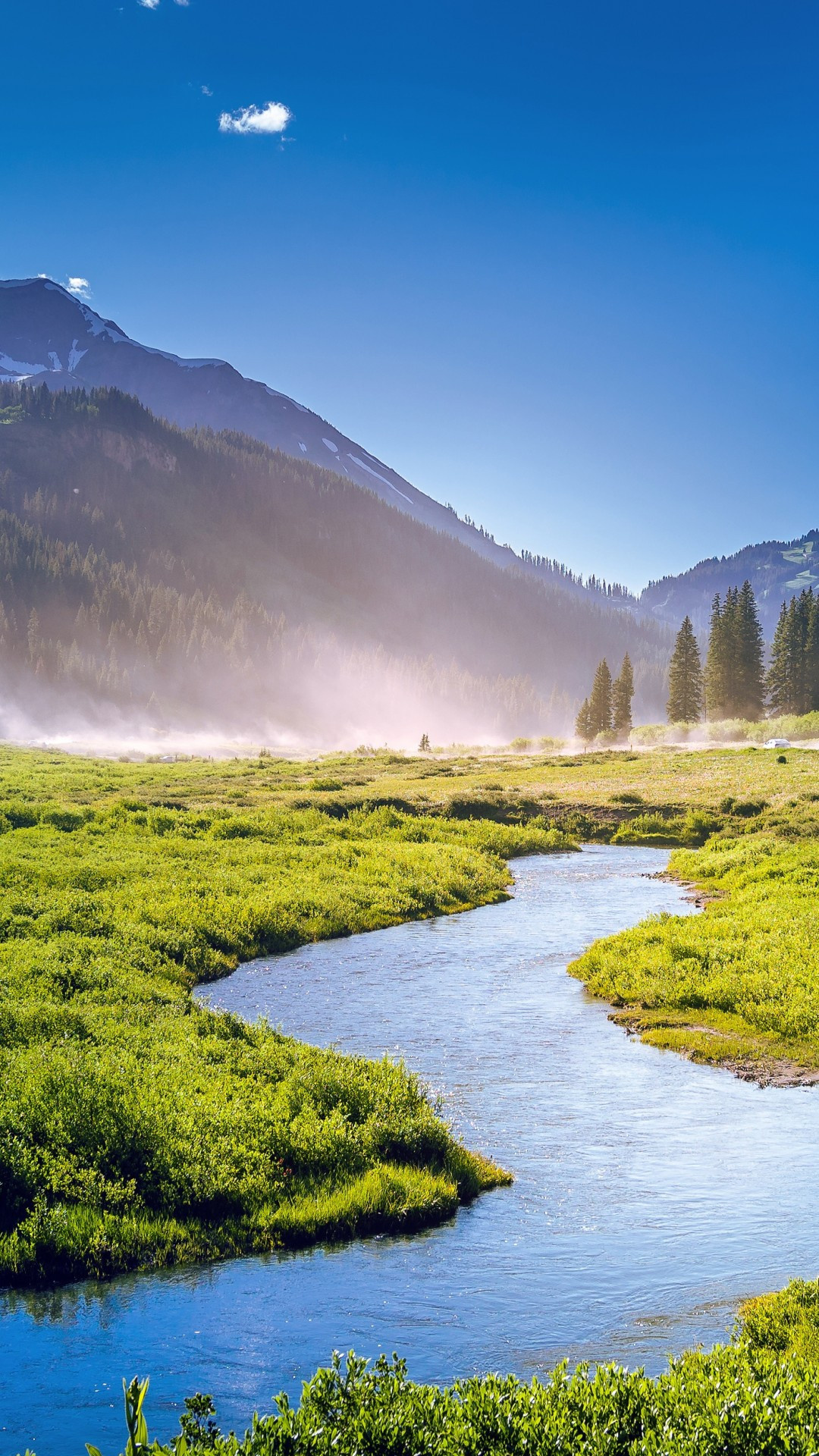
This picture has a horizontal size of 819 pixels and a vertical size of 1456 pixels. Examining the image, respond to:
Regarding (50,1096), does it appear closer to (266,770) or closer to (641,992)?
(641,992)

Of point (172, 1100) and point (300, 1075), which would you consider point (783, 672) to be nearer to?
point (300, 1075)

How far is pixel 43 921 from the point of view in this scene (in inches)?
941

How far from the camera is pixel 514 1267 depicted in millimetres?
10680

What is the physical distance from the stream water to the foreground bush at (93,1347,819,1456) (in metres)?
1.55

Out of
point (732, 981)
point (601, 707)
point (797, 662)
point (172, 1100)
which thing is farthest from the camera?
point (601, 707)

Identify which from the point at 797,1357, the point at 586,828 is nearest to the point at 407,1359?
the point at 797,1357

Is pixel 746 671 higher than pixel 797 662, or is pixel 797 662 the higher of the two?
pixel 797 662

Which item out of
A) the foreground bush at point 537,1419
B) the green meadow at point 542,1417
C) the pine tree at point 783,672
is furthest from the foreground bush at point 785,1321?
the pine tree at point 783,672

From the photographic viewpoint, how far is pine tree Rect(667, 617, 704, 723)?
5079 inches

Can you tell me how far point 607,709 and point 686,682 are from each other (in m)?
13.6

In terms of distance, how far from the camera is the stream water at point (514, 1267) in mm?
8656

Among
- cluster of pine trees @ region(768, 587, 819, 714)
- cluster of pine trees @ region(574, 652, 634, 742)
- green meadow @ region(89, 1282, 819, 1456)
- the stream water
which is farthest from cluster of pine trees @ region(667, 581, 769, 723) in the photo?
green meadow @ region(89, 1282, 819, 1456)

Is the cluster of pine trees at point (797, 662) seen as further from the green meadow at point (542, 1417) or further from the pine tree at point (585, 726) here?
the green meadow at point (542, 1417)

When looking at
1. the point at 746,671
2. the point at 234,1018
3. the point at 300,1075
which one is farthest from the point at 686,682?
the point at 300,1075
